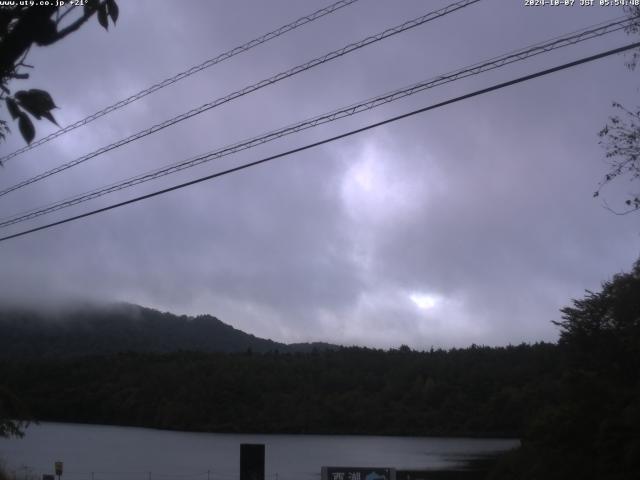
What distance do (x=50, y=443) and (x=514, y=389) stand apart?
54.0 m

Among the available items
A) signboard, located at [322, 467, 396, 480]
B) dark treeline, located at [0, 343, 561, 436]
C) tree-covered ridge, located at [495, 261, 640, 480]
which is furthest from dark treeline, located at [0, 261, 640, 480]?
signboard, located at [322, 467, 396, 480]

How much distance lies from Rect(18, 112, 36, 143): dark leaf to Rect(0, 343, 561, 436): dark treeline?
91.0 metres

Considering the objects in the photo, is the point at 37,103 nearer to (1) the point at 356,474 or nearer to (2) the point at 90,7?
(2) the point at 90,7

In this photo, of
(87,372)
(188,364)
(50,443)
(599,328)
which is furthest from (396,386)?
(599,328)

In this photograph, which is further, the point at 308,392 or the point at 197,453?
the point at 308,392

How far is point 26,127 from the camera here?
3.70m

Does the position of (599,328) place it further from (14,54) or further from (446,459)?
(446,459)

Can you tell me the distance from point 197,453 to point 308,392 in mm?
45293

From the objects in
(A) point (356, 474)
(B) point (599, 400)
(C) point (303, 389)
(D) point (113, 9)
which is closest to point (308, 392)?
(C) point (303, 389)

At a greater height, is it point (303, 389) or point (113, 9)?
point (303, 389)

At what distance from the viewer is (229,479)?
4694cm

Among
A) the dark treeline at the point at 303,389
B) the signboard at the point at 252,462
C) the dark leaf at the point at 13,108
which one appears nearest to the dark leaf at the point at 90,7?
the dark leaf at the point at 13,108

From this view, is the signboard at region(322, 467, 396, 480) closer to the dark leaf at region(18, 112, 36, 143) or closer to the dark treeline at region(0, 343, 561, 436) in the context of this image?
the dark leaf at region(18, 112, 36, 143)

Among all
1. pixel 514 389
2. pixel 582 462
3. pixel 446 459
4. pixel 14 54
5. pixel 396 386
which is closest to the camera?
pixel 14 54
